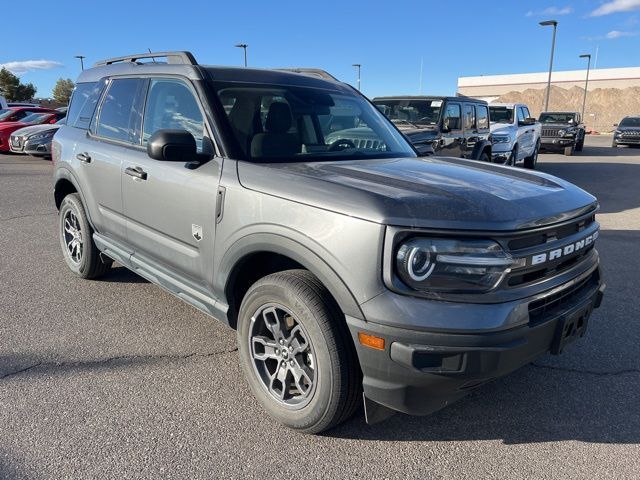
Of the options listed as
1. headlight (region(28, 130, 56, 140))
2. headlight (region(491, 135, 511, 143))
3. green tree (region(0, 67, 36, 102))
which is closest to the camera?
headlight (region(491, 135, 511, 143))

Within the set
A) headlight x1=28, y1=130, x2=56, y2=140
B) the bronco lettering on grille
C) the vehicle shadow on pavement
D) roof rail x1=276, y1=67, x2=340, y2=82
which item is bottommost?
the vehicle shadow on pavement

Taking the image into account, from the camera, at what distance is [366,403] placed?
2.41 metres

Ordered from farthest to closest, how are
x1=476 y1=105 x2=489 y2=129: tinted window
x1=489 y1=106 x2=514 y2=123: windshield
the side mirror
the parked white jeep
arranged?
x1=489 y1=106 x2=514 y2=123: windshield < the parked white jeep < x1=476 y1=105 x2=489 y2=129: tinted window < the side mirror

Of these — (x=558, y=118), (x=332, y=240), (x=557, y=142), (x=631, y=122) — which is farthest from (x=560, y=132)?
(x=332, y=240)

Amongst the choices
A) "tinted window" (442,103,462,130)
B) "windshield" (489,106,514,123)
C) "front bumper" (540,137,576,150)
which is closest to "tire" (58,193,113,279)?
"tinted window" (442,103,462,130)

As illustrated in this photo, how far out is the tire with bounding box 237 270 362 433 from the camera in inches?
95.3

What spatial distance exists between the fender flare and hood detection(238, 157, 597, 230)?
9.0 inches

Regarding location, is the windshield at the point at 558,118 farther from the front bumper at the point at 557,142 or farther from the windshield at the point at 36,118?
the windshield at the point at 36,118

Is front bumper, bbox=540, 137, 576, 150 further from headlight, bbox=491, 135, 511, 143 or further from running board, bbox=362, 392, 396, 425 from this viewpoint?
running board, bbox=362, 392, 396, 425

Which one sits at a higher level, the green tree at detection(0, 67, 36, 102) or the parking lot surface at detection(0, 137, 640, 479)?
the green tree at detection(0, 67, 36, 102)

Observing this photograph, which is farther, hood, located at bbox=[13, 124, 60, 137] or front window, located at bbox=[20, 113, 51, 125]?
front window, located at bbox=[20, 113, 51, 125]

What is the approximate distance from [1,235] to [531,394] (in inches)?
255

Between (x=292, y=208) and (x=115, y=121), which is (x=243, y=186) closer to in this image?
(x=292, y=208)

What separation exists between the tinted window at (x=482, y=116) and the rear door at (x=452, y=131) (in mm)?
963
